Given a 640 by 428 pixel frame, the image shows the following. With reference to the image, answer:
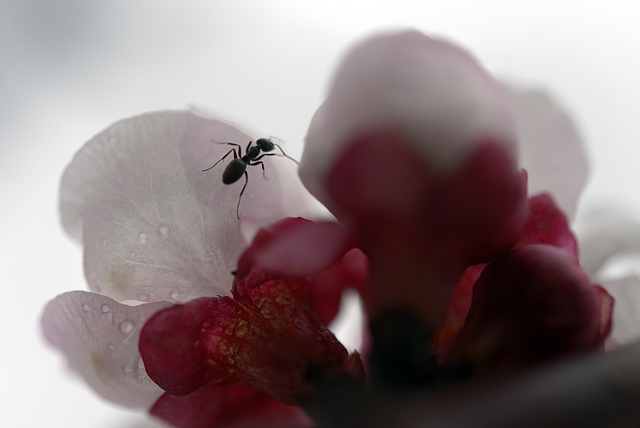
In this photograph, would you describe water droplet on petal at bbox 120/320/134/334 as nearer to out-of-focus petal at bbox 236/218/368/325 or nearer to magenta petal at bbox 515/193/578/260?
out-of-focus petal at bbox 236/218/368/325

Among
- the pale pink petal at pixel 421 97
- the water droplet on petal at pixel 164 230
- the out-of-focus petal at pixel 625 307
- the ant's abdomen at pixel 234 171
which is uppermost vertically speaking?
the pale pink petal at pixel 421 97

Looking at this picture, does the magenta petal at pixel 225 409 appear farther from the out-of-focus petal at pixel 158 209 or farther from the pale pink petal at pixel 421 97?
the pale pink petal at pixel 421 97

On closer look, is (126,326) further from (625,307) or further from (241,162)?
(625,307)

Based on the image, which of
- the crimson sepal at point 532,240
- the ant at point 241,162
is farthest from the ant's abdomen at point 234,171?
the crimson sepal at point 532,240

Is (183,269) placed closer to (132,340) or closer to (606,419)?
(132,340)

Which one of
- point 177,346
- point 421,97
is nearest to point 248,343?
point 177,346

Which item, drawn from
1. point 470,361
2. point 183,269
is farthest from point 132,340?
point 470,361
